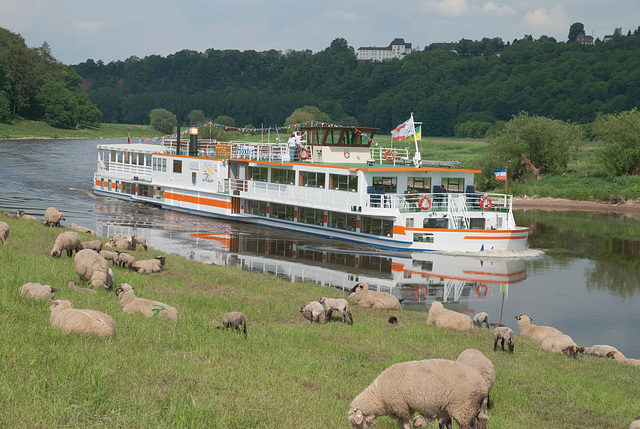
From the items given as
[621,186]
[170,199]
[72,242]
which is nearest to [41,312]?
[72,242]

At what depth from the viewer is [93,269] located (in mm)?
15914

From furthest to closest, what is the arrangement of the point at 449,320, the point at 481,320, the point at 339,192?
the point at 339,192
the point at 481,320
the point at 449,320

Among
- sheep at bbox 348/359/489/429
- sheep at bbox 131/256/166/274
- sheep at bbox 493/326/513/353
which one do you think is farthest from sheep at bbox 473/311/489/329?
sheep at bbox 348/359/489/429

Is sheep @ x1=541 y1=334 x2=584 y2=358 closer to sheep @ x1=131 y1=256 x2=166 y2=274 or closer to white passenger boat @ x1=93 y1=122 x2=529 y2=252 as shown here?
sheep @ x1=131 y1=256 x2=166 y2=274

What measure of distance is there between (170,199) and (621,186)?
3583 centimetres

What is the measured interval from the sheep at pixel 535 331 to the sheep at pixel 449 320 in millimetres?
1862

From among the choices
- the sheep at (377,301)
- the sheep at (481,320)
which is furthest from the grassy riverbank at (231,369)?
the sheep at (481,320)

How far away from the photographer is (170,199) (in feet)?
144

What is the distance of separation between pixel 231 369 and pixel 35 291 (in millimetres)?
4966

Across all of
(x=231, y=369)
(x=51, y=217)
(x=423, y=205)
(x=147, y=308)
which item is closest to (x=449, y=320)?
(x=147, y=308)

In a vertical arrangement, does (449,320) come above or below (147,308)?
below

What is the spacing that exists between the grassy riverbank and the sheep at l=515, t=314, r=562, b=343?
99 centimetres

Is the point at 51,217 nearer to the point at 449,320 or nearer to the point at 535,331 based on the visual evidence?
the point at 449,320

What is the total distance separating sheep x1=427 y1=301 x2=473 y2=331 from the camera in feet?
55.0
